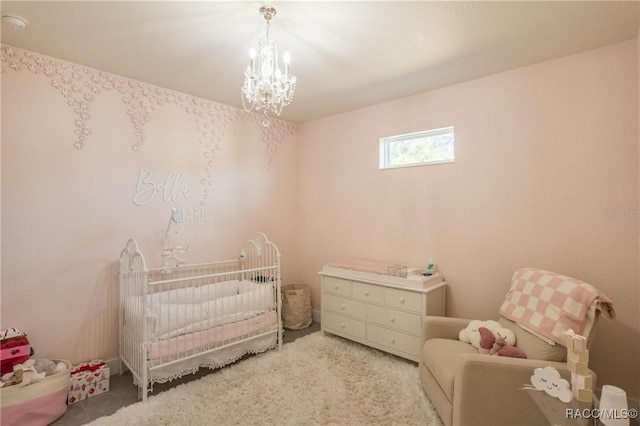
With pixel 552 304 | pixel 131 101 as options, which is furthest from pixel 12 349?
pixel 552 304

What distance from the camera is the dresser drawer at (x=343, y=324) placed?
10.1 feet

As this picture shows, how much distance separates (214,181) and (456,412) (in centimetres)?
289

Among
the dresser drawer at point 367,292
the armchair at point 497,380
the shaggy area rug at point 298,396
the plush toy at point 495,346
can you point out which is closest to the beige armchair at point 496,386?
the armchair at point 497,380

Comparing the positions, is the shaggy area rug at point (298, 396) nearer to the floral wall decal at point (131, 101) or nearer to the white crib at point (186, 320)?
the white crib at point (186, 320)

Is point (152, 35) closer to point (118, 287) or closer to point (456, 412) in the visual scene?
point (118, 287)

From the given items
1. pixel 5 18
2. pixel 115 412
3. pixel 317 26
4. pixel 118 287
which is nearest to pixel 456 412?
pixel 115 412

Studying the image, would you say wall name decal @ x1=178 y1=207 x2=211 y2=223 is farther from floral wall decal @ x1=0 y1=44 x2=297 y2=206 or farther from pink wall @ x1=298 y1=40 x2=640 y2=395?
pink wall @ x1=298 y1=40 x2=640 y2=395

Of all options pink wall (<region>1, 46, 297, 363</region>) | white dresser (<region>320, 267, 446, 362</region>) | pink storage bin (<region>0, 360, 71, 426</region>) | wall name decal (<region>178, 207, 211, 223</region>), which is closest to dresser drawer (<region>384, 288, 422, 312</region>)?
white dresser (<region>320, 267, 446, 362</region>)

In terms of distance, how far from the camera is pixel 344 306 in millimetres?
3203

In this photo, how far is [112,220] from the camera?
2688mm

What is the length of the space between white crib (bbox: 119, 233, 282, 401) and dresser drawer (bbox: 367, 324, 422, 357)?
89cm

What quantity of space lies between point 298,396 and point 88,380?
154cm

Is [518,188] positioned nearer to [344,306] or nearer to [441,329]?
[441,329]

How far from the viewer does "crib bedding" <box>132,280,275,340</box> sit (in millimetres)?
2338
